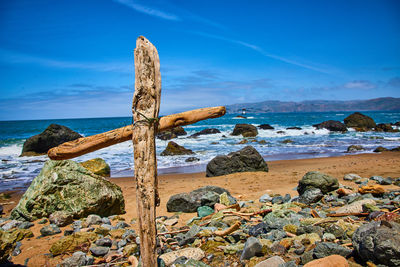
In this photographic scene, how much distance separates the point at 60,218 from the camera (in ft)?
18.3

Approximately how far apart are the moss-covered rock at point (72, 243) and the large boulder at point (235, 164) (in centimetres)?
694

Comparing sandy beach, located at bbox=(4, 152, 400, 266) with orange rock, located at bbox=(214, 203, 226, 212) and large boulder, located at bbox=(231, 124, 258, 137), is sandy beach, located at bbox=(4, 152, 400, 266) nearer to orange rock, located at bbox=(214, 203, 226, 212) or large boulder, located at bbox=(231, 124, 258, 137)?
orange rock, located at bbox=(214, 203, 226, 212)

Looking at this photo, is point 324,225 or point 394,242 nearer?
point 394,242

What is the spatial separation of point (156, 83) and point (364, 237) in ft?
9.98

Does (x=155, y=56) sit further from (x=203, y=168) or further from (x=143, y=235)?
(x=203, y=168)

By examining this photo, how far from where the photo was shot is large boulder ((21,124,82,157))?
20.6m

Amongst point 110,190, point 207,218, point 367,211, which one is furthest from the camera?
point 110,190

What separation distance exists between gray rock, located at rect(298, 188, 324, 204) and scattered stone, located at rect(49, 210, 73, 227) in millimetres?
5381

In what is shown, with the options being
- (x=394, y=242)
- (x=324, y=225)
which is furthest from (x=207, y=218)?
(x=394, y=242)

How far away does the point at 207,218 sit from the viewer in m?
5.46

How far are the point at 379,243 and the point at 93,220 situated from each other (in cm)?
525

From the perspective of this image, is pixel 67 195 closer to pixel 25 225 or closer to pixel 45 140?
pixel 25 225

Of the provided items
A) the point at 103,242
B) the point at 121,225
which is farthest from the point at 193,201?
the point at 103,242

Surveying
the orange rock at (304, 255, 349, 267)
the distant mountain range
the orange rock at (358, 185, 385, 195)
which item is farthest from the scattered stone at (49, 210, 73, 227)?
the distant mountain range
